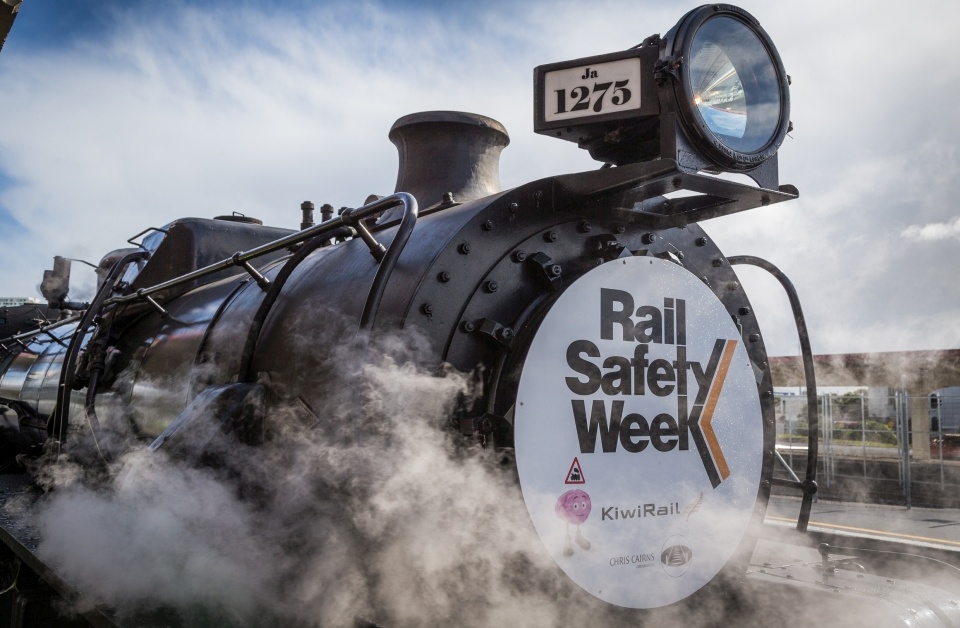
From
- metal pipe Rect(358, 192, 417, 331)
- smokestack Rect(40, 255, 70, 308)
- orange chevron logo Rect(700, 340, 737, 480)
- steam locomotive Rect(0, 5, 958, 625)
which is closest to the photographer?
metal pipe Rect(358, 192, 417, 331)

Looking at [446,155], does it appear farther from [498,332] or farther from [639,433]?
[639,433]

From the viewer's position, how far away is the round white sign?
2025 millimetres

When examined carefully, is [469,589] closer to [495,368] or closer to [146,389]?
[495,368]

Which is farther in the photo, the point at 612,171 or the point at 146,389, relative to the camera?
the point at 146,389

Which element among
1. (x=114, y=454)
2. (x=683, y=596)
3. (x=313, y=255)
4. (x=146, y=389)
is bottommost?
(x=683, y=596)

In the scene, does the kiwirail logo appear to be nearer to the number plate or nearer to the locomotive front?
the locomotive front

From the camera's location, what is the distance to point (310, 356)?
7.10ft

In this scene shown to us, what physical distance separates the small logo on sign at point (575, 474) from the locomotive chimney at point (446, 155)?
1.20 m

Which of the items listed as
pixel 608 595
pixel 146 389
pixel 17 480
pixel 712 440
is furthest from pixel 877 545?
pixel 17 480

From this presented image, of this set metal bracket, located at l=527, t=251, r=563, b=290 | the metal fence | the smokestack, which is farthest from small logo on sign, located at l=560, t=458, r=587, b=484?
the metal fence

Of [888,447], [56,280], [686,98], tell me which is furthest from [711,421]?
[888,447]

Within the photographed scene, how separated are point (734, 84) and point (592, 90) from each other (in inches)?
15.3

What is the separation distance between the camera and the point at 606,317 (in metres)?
2.19

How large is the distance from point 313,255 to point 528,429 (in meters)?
1.21
